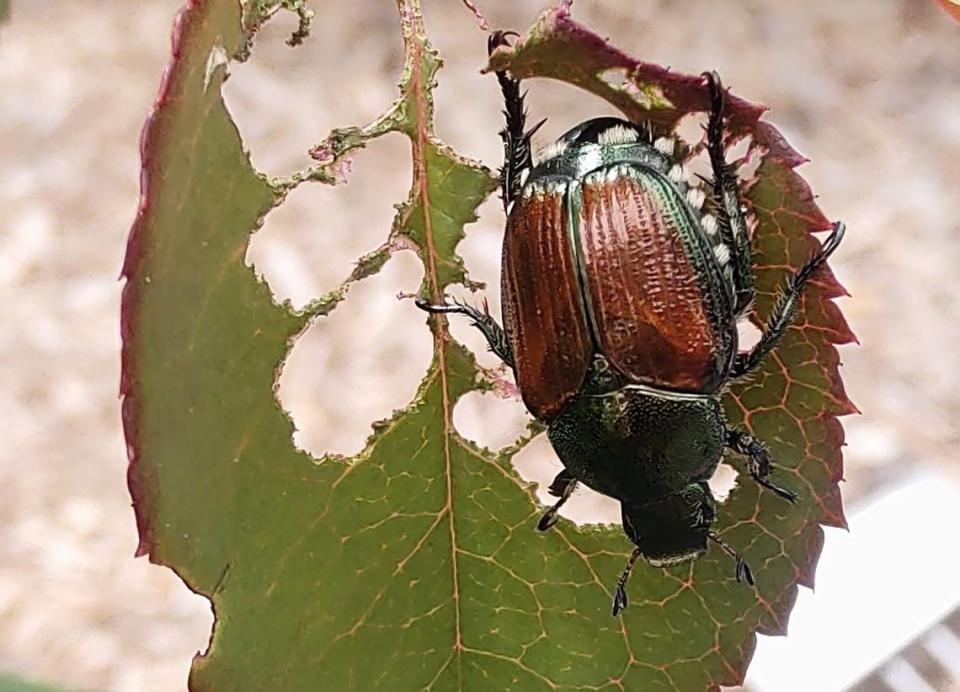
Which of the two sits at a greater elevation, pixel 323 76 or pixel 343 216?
pixel 323 76

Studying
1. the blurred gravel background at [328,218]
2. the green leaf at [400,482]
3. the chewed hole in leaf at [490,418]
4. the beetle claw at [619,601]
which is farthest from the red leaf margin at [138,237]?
the blurred gravel background at [328,218]

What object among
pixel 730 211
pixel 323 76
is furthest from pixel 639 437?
pixel 323 76

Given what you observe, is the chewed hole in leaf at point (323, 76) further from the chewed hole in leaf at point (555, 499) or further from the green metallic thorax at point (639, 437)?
the green metallic thorax at point (639, 437)

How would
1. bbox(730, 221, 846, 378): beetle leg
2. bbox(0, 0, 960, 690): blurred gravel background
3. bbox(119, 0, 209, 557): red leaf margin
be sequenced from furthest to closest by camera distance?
bbox(0, 0, 960, 690): blurred gravel background < bbox(730, 221, 846, 378): beetle leg < bbox(119, 0, 209, 557): red leaf margin

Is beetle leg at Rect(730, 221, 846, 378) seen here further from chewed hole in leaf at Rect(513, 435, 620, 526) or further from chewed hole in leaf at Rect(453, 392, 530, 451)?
chewed hole in leaf at Rect(453, 392, 530, 451)

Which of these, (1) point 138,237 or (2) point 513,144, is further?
(2) point 513,144

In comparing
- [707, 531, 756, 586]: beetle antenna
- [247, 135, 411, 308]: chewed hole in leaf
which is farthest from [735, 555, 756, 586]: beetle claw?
[247, 135, 411, 308]: chewed hole in leaf

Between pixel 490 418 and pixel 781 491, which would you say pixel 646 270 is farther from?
pixel 490 418
